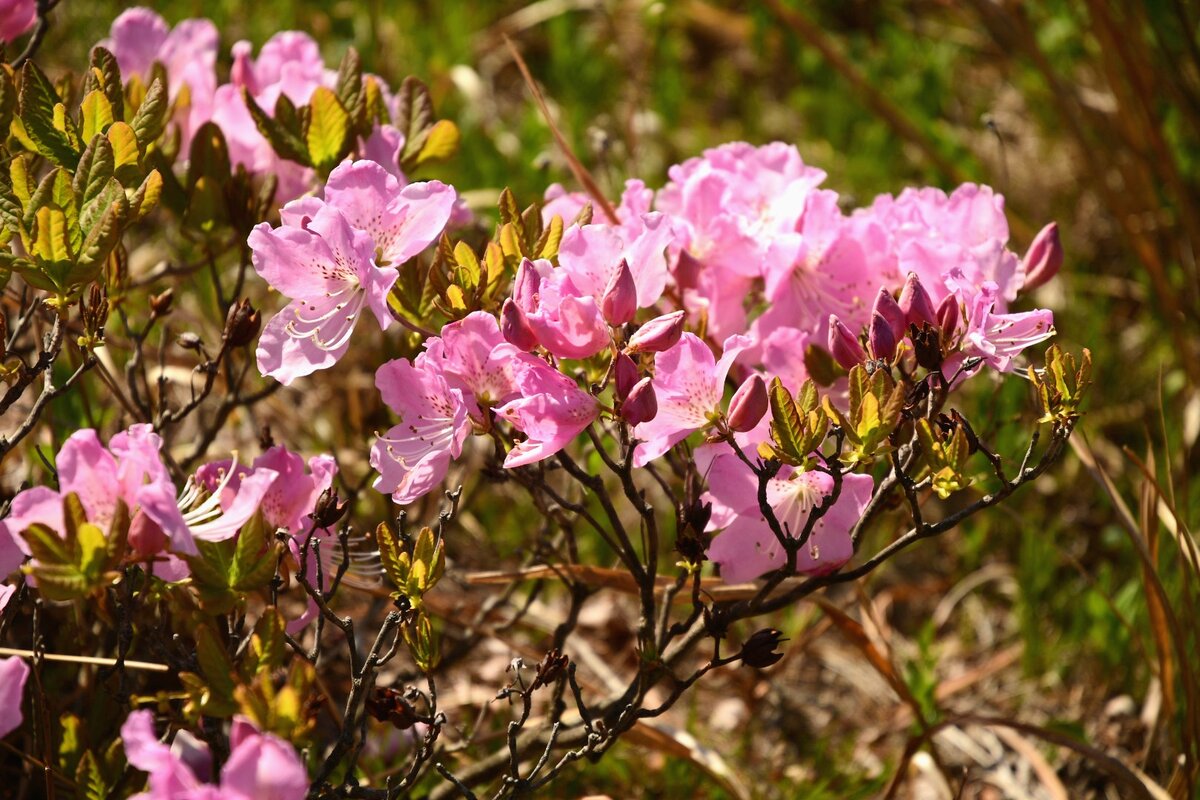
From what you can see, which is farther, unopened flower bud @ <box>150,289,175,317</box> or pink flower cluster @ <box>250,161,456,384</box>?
unopened flower bud @ <box>150,289,175,317</box>

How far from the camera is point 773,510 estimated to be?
144 cm

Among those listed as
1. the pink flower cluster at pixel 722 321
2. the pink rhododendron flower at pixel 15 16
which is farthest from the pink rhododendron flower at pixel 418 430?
the pink rhododendron flower at pixel 15 16

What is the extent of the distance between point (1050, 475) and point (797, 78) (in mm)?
1753

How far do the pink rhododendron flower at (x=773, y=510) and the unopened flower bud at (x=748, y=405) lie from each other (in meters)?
0.12

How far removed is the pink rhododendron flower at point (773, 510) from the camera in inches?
55.2

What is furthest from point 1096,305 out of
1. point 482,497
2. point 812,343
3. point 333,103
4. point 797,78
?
point 333,103

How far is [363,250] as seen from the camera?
1315mm

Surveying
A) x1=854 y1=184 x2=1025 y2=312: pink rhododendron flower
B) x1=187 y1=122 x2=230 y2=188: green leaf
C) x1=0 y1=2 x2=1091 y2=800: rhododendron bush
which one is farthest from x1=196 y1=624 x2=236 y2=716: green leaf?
x1=854 y1=184 x2=1025 y2=312: pink rhododendron flower

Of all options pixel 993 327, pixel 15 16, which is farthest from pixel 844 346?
pixel 15 16

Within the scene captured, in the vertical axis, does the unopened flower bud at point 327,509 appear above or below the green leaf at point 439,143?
below

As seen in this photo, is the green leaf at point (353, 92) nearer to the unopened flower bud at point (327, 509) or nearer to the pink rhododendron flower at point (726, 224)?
the pink rhododendron flower at point (726, 224)

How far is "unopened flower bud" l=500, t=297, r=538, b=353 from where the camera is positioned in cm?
125

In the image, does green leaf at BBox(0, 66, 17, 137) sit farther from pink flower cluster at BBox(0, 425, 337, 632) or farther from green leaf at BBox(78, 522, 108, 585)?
green leaf at BBox(78, 522, 108, 585)

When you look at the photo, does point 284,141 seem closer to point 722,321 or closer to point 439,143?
point 439,143
